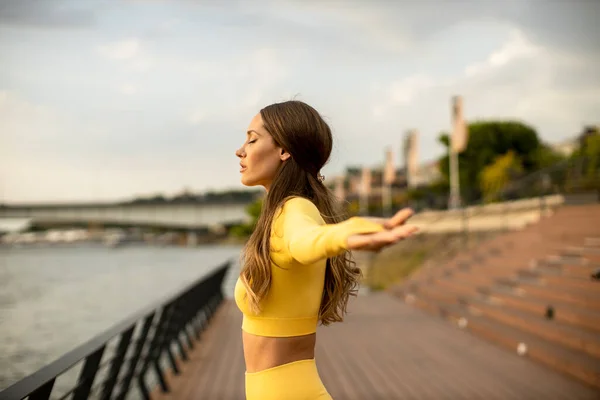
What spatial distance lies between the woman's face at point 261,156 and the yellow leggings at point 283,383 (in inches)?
18.8

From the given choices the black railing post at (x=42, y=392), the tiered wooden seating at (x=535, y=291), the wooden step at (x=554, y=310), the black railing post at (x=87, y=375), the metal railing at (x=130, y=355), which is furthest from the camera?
the wooden step at (x=554, y=310)

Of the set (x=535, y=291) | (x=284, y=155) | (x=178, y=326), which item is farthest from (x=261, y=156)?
(x=535, y=291)

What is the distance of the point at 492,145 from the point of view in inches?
A: 2458

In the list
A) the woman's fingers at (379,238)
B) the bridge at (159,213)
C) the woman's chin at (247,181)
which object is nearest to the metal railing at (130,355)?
the woman's chin at (247,181)

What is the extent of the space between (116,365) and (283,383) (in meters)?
3.39

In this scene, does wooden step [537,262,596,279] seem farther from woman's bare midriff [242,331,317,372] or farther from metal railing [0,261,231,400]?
woman's bare midriff [242,331,317,372]

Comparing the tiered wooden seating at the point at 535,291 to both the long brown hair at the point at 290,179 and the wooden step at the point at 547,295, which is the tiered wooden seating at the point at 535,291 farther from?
the long brown hair at the point at 290,179

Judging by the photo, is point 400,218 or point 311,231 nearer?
point 400,218

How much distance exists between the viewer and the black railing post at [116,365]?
4.76 meters

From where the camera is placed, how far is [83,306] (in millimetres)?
23328

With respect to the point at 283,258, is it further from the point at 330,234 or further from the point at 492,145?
the point at 492,145

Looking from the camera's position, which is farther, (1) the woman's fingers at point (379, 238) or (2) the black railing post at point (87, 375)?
(2) the black railing post at point (87, 375)

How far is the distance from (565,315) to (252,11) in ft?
18.6

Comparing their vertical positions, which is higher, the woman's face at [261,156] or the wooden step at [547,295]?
the woman's face at [261,156]
